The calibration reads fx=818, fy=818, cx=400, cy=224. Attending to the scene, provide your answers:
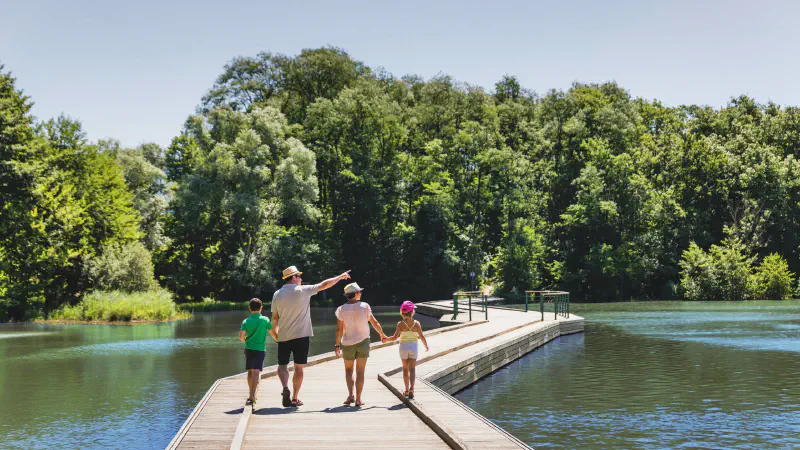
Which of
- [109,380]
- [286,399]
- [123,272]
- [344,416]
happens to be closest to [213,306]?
[123,272]

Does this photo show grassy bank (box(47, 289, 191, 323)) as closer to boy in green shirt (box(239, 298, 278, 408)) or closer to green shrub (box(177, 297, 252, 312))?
green shrub (box(177, 297, 252, 312))

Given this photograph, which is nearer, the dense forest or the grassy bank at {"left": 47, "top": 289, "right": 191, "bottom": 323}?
the grassy bank at {"left": 47, "top": 289, "right": 191, "bottom": 323}

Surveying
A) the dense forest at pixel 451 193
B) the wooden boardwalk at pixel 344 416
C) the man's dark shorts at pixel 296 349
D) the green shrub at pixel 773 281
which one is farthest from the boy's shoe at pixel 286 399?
the green shrub at pixel 773 281

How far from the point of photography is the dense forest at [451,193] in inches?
2437

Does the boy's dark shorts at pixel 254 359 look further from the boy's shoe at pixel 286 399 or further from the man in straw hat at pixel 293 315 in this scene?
the boy's shoe at pixel 286 399

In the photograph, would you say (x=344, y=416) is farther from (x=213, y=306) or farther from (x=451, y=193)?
(x=451, y=193)

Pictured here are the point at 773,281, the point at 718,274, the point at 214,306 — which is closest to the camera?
the point at 214,306

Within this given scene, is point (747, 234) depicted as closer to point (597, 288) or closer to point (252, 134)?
point (597, 288)

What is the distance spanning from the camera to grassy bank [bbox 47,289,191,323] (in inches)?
1793

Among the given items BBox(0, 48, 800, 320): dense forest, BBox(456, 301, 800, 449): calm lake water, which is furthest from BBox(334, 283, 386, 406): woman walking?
BBox(0, 48, 800, 320): dense forest

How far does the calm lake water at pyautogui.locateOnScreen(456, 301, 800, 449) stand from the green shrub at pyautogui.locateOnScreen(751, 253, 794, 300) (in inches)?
1316

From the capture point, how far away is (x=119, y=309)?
149 feet

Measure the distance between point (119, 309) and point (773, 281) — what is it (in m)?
48.8

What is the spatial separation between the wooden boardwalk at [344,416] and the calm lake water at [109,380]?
203cm
